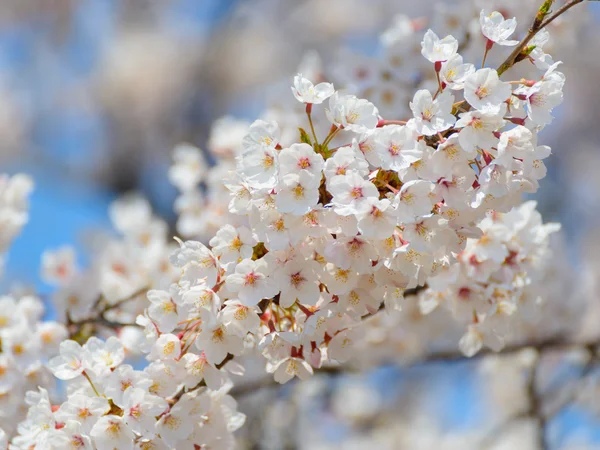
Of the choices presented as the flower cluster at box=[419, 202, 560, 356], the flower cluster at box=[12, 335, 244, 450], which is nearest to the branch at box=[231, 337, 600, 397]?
the flower cluster at box=[419, 202, 560, 356]

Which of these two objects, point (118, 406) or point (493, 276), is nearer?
point (118, 406)

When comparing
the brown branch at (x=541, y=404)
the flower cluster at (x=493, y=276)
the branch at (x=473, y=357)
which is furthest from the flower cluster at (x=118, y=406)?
the brown branch at (x=541, y=404)

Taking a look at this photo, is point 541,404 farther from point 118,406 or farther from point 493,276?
point 118,406

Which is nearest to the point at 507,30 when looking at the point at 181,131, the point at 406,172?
the point at 406,172

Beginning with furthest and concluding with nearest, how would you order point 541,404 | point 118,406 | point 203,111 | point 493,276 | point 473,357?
1. point 203,111
2. point 541,404
3. point 473,357
4. point 493,276
5. point 118,406

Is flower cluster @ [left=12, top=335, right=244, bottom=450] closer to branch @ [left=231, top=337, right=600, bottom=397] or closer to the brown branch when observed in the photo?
branch @ [left=231, top=337, right=600, bottom=397]

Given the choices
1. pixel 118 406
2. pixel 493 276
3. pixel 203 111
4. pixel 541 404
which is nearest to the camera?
pixel 118 406

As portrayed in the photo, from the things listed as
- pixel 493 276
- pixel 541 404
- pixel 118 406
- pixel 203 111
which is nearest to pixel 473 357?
pixel 541 404

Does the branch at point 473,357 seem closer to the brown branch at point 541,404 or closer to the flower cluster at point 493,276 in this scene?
the brown branch at point 541,404
